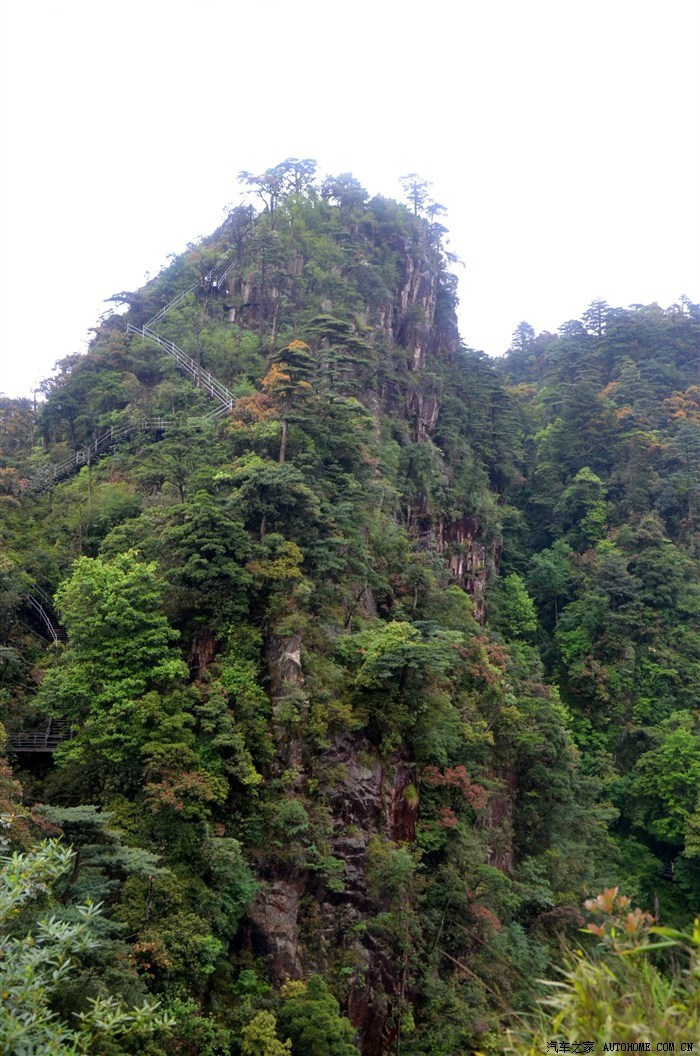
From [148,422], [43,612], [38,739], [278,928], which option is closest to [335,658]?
[278,928]

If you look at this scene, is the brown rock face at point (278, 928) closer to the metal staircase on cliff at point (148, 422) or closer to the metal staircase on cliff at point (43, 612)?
the metal staircase on cliff at point (43, 612)

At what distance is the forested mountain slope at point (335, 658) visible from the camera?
14.6m

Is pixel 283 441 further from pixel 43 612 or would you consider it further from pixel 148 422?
pixel 43 612

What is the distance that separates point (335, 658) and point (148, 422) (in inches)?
527

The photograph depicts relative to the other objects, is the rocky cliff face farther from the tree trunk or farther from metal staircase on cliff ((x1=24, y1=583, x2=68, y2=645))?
metal staircase on cliff ((x1=24, y1=583, x2=68, y2=645))

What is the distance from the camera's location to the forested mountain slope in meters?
14.6

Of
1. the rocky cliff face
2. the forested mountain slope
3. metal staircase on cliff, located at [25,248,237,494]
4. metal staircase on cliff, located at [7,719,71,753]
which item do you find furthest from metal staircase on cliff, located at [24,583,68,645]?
the rocky cliff face

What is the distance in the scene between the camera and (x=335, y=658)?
19328 mm

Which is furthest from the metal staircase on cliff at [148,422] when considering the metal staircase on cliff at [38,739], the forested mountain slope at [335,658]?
the metal staircase on cliff at [38,739]

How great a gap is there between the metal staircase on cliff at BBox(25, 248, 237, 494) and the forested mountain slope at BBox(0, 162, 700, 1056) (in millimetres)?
495

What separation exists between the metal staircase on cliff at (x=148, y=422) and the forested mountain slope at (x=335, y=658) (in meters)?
0.49

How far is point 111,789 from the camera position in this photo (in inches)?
608

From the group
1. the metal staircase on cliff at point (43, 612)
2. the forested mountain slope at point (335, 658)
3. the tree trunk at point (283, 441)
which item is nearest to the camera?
the forested mountain slope at point (335, 658)

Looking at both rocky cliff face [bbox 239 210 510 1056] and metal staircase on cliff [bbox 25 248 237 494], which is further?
metal staircase on cliff [bbox 25 248 237 494]
